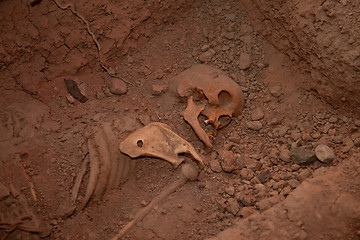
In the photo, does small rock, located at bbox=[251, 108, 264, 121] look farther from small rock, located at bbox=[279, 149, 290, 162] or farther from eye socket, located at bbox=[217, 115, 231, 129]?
small rock, located at bbox=[279, 149, 290, 162]

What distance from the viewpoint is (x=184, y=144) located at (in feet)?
8.59

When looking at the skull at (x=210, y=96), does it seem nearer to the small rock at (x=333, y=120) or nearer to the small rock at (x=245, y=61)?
the small rock at (x=245, y=61)

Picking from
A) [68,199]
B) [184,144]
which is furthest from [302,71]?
[68,199]

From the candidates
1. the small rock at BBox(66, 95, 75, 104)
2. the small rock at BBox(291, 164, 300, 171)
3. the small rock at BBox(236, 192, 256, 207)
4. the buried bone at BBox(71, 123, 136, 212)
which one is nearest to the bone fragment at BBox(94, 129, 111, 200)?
the buried bone at BBox(71, 123, 136, 212)

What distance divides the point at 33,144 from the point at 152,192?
91cm

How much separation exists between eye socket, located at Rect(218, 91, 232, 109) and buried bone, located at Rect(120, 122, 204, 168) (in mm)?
496

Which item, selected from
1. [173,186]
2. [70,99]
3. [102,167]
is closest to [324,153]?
[173,186]

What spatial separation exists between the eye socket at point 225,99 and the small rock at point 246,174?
537mm

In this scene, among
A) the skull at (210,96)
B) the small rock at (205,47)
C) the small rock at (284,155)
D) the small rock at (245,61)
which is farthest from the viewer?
the small rock at (205,47)

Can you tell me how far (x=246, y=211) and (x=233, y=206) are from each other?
9 cm

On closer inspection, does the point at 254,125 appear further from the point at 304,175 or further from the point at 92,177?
the point at 92,177

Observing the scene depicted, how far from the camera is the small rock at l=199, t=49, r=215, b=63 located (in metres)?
3.14

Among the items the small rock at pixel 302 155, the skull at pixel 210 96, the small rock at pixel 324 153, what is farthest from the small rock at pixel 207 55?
the small rock at pixel 324 153

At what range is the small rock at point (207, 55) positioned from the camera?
3141 millimetres
